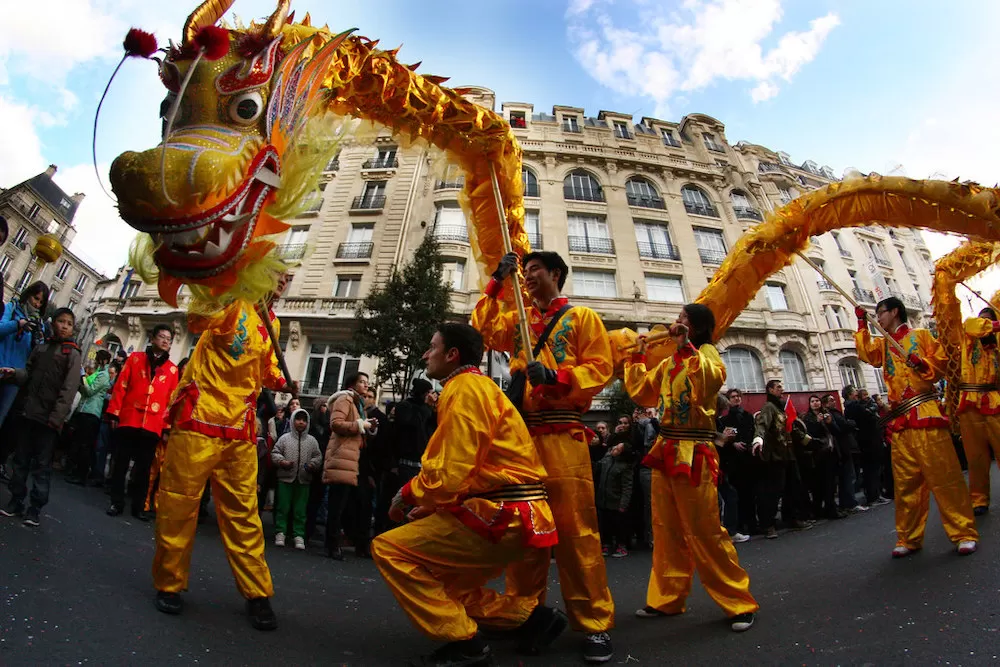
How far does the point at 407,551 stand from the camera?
7.49ft

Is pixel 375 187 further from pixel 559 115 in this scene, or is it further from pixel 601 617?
pixel 601 617

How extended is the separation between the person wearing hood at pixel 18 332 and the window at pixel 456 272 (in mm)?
15001

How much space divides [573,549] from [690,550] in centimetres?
95

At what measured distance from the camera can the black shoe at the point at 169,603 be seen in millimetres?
2719

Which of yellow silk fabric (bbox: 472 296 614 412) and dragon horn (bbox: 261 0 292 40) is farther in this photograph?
yellow silk fabric (bbox: 472 296 614 412)

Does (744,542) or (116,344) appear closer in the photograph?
(744,542)

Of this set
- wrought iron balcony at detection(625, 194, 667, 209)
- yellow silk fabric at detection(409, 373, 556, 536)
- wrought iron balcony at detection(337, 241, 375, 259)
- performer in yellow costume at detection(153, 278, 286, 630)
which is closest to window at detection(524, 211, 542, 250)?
wrought iron balcony at detection(625, 194, 667, 209)

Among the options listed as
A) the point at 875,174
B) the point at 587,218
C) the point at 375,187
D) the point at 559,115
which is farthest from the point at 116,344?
the point at 875,174

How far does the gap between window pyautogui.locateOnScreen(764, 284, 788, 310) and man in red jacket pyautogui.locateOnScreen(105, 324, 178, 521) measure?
22616 millimetres

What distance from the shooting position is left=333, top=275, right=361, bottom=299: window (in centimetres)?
1964

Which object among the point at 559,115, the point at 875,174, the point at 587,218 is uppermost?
the point at 559,115

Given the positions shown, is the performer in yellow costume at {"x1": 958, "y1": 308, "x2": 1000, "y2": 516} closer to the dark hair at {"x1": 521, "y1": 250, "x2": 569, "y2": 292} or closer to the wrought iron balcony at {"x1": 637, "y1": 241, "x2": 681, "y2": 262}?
the dark hair at {"x1": 521, "y1": 250, "x2": 569, "y2": 292}

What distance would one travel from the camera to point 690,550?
10.3 feet

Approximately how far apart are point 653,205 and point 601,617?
23.7 metres
